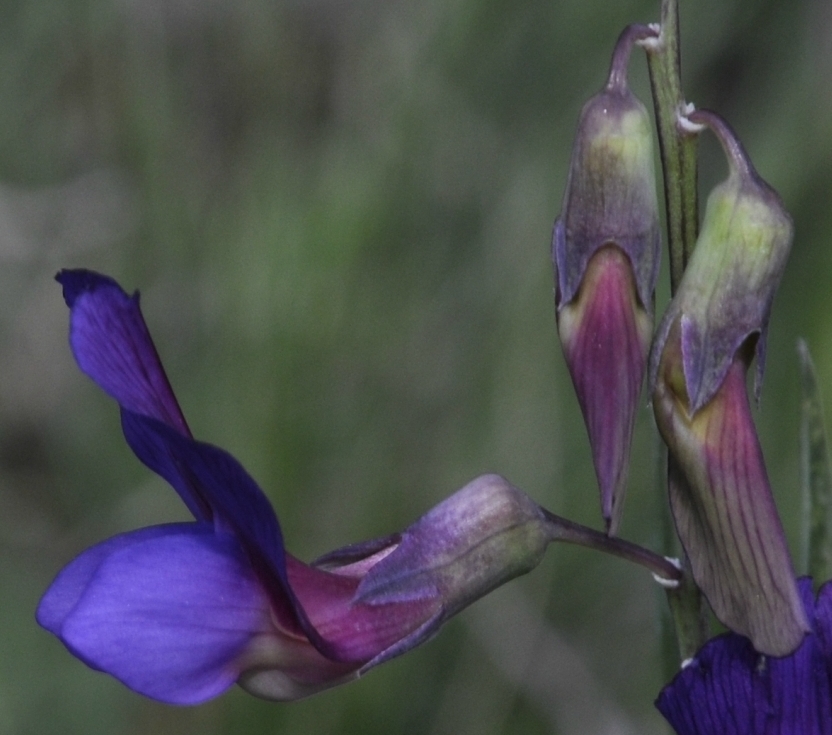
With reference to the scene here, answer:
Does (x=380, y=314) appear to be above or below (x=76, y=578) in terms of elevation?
below

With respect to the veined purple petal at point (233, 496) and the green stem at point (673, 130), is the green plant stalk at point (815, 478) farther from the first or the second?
the veined purple petal at point (233, 496)

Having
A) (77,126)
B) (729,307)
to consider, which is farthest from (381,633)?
(77,126)

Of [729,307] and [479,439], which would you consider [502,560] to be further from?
[479,439]

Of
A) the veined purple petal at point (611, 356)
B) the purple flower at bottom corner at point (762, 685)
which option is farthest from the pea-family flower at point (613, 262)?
the purple flower at bottom corner at point (762, 685)

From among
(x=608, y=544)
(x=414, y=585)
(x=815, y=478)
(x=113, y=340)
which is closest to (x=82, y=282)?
(x=113, y=340)

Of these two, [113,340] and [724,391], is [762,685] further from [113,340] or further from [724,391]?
[113,340]

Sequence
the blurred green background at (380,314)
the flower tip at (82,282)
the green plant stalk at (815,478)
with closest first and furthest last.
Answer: the flower tip at (82,282)
the green plant stalk at (815,478)
the blurred green background at (380,314)

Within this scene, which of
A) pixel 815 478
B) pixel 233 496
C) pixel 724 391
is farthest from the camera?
pixel 815 478

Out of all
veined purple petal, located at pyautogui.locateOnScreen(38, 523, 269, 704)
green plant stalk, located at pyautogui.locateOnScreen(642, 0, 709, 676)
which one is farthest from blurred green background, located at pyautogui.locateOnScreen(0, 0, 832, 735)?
veined purple petal, located at pyautogui.locateOnScreen(38, 523, 269, 704)
